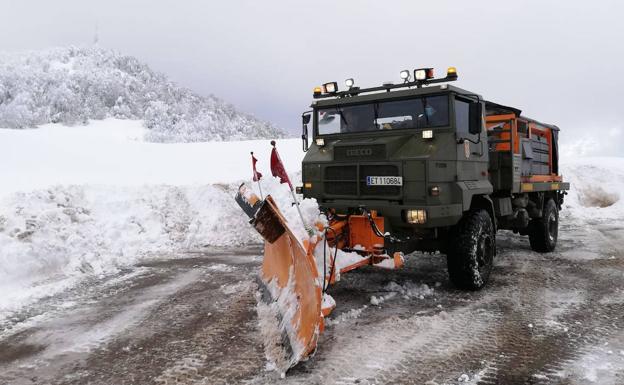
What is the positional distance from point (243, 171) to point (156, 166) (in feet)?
9.47

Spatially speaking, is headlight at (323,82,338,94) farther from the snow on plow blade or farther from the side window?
the snow on plow blade

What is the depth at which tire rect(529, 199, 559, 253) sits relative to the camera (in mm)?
8938

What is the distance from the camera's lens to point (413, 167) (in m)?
5.48

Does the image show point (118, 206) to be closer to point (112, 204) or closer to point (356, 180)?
point (112, 204)

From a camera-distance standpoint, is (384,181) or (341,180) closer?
(384,181)

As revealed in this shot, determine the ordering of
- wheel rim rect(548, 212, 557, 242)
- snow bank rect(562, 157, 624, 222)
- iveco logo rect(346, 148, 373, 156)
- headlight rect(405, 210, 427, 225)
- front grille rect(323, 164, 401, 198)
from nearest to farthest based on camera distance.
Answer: headlight rect(405, 210, 427, 225), front grille rect(323, 164, 401, 198), iveco logo rect(346, 148, 373, 156), wheel rim rect(548, 212, 557, 242), snow bank rect(562, 157, 624, 222)

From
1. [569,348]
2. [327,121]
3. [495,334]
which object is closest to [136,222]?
[327,121]

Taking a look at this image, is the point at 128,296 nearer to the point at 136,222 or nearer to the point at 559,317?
the point at 136,222

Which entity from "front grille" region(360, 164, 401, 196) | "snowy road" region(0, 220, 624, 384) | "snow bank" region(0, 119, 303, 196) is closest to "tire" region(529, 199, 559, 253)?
"snowy road" region(0, 220, 624, 384)

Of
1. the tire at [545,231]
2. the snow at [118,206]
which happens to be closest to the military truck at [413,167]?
the snow at [118,206]

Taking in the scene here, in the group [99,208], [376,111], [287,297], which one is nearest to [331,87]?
[376,111]

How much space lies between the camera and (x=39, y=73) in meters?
45.9

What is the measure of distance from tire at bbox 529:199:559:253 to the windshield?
4.43 meters

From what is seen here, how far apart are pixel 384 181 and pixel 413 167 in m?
0.41
